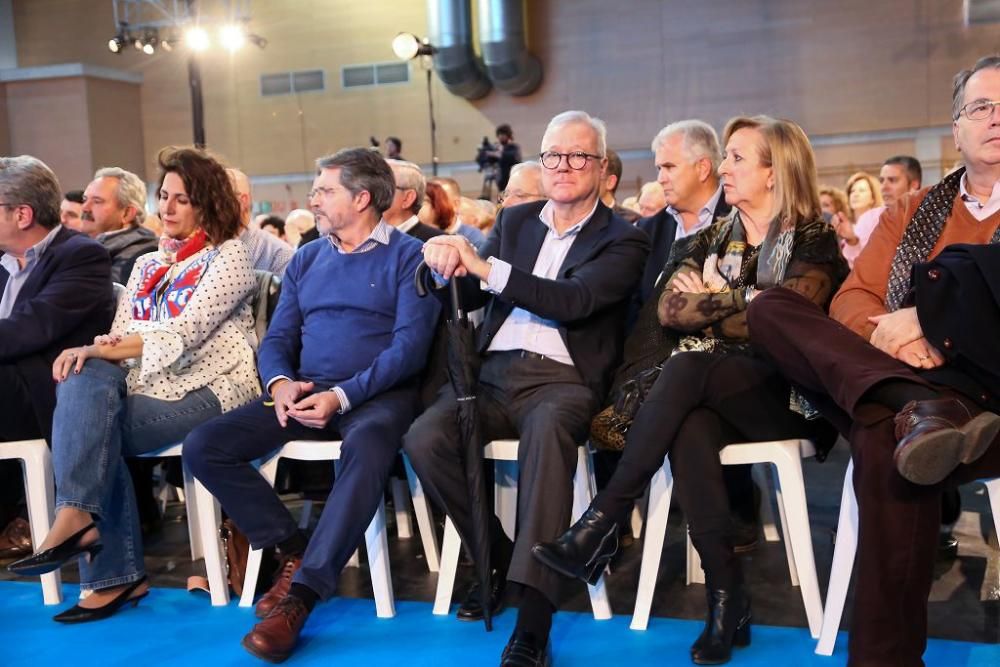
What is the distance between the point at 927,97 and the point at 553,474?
31.9 ft

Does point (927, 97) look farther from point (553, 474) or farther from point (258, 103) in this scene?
point (553, 474)

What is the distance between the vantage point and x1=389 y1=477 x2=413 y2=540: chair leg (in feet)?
10.5

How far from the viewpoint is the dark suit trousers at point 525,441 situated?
2.30m

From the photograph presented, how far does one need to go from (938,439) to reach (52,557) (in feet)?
6.96

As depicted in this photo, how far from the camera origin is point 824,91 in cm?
1072

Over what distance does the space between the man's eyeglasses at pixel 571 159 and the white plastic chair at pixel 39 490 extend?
169 centimetres

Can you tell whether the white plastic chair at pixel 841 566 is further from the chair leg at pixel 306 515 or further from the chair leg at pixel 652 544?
the chair leg at pixel 306 515

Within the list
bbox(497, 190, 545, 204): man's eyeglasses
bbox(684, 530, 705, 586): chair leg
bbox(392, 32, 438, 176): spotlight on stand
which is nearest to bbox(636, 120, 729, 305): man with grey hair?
bbox(684, 530, 705, 586): chair leg

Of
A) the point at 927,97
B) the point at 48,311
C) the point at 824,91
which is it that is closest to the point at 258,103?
the point at 824,91

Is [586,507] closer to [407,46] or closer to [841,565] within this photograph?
[841,565]

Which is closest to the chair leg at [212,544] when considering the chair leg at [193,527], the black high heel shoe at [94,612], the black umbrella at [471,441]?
the black high heel shoe at [94,612]

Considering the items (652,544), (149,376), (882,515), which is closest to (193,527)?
(149,376)

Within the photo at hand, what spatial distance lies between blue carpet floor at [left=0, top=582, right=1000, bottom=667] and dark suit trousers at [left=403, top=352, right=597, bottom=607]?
0.23m

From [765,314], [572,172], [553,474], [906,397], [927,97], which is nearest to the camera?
[906,397]
